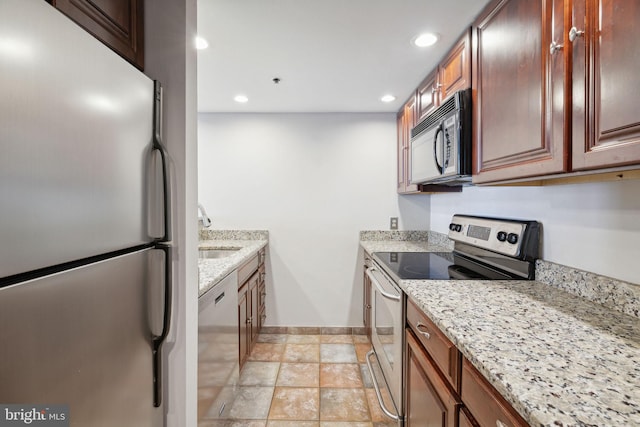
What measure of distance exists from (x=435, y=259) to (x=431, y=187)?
2.16 ft

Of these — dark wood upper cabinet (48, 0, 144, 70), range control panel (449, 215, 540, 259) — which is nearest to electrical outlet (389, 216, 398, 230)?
range control panel (449, 215, 540, 259)

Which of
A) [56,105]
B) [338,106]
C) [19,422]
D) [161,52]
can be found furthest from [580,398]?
[338,106]

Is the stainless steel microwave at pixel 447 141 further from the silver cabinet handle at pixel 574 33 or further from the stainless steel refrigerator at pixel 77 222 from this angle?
the stainless steel refrigerator at pixel 77 222

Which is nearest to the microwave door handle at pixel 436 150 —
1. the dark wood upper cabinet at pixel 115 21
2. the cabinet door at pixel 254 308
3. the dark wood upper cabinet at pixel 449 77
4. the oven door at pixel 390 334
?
the dark wood upper cabinet at pixel 449 77

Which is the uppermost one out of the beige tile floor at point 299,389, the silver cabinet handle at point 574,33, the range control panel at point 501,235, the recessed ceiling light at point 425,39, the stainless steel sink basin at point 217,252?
the recessed ceiling light at point 425,39

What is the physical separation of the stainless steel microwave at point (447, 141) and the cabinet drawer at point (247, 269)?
1426 mm

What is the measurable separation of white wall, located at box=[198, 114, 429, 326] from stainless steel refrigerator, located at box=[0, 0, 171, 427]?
1.95 m

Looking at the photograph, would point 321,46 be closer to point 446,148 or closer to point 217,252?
point 446,148

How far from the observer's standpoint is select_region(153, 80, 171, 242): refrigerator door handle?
100 centimetres

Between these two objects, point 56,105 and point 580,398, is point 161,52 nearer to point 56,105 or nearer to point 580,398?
Result: point 56,105

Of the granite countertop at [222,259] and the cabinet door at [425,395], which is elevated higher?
the granite countertop at [222,259]

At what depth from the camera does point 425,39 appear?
160 centimetres

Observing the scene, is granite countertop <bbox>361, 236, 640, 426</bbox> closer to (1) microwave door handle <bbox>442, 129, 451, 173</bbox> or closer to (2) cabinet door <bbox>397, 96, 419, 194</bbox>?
(1) microwave door handle <bbox>442, 129, 451, 173</bbox>

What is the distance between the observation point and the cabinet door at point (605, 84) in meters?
0.69
